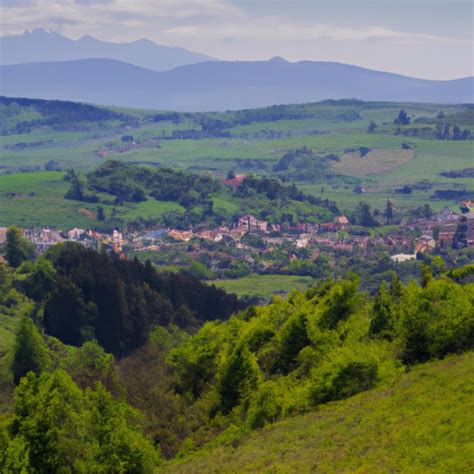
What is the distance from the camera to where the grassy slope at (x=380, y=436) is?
25.4m

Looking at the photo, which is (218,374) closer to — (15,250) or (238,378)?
(238,378)

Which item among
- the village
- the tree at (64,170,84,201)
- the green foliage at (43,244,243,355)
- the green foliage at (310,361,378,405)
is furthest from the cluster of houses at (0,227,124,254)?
the green foliage at (310,361,378,405)

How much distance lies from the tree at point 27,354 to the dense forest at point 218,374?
0.05 metres

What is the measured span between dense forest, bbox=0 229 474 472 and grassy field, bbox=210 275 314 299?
138 feet

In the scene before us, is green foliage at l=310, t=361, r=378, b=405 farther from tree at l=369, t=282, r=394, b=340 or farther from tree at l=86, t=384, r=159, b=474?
tree at l=369, t=282, r=394, b=340

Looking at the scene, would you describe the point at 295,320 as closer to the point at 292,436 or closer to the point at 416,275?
the point at 292,436

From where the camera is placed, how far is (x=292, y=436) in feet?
103

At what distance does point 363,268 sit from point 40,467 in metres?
88.0

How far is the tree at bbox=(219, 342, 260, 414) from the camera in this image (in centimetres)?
3988

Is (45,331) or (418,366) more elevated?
(418,366)

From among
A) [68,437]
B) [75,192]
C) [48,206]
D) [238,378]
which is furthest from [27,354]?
[75,192]

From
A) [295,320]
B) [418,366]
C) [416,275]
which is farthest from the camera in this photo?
[416,275]

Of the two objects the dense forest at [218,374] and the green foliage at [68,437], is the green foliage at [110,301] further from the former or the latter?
the green foliage at [68,437]

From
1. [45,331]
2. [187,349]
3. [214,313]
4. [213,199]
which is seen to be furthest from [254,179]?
[187,349]
